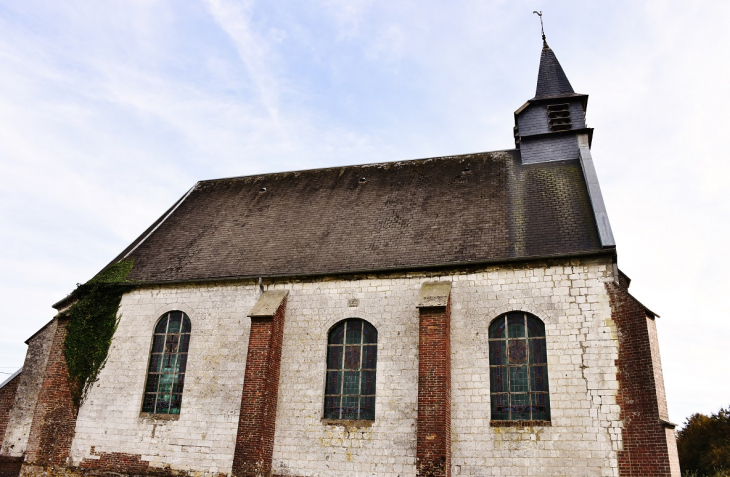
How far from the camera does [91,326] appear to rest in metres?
14.7

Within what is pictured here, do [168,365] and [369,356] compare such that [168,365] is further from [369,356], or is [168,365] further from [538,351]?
[538,351]

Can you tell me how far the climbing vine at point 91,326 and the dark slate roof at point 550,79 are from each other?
1422 cm

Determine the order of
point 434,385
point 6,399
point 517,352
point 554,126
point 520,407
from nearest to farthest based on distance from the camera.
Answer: point 434,385, point 520,407, point 517,352, point 6,399, point 554,126

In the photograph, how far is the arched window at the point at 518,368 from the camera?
11070mm

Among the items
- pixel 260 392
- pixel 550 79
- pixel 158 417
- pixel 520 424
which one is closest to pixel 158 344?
pixel 158 417

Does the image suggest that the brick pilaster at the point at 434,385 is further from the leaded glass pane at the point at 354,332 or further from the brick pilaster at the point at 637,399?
the brick pilaster at the point at 637,399

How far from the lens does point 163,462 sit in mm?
12656

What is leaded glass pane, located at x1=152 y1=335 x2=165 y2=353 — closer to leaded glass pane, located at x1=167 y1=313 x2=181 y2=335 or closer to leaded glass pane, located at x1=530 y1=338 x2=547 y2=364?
leaded glass pane, located at x1=167 y1=313 x2=181 y2=335

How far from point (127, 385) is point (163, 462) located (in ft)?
7.64

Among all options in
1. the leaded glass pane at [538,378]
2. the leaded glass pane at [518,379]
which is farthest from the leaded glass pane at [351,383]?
the leaded glass pane at [538,378]

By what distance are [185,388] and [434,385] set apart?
642cm

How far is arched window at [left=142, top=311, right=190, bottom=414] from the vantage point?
Answer: 44.1 feet

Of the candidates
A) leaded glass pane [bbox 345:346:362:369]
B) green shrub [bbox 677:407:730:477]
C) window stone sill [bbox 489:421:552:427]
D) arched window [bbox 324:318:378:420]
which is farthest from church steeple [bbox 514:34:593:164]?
green shrub [bbox 677:407:730:477]

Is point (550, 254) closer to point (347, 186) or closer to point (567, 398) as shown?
point (567, 398)
